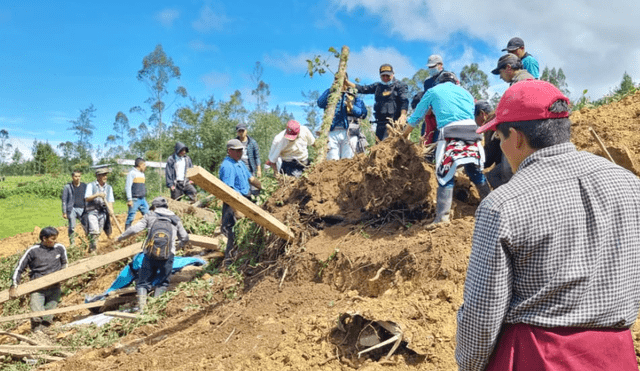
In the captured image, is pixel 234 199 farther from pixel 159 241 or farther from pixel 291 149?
pixel 291 149

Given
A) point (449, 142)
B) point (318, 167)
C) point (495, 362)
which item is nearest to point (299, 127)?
point (318, 167)

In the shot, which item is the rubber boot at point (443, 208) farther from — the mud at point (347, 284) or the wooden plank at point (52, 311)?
the wooden plank at point (52, 311)

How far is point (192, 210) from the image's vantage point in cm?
1016

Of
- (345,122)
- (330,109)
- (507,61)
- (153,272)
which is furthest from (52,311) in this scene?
(507,61)

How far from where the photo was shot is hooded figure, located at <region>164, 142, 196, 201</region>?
1081cm

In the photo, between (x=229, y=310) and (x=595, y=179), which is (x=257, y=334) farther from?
(x=595, y=179)

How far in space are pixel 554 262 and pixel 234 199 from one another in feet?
13.7

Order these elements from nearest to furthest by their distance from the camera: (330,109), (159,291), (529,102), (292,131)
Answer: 1. (529,102)
2. (159,291)
3. (292,131)
4. (330,109)

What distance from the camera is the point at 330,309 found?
5016 millimetres

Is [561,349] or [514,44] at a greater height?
[514,44]

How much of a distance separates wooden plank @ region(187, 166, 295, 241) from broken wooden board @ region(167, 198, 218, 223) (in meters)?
4.07

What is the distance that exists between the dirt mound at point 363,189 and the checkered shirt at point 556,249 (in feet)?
13.7

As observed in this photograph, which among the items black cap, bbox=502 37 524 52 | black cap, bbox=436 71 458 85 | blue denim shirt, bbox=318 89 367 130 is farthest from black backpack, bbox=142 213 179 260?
black cap, bbox=502 37 524 52

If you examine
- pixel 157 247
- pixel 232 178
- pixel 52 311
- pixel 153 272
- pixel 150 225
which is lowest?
pixel 52 311
